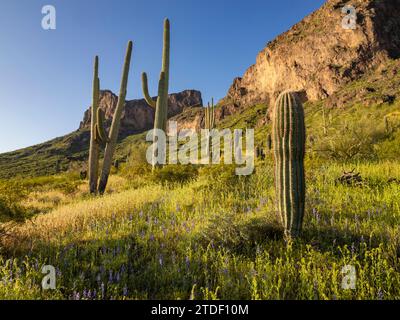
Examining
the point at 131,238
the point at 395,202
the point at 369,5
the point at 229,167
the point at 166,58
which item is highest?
the point at 369,5

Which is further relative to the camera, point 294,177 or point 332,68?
point 332,68

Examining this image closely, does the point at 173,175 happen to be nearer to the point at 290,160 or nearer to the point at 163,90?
the point at 163,90

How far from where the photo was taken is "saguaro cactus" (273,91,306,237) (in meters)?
3.74

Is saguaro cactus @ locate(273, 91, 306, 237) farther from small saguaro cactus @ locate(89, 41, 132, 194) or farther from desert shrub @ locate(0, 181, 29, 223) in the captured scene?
small saguaro cactus @ locate(89, 41, 132, 194)

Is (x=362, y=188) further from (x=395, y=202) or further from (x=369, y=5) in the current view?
(x=369, y=5)

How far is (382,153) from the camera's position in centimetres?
1032

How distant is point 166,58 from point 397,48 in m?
89.3

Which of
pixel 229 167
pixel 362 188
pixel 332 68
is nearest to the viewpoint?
pixel 362 188

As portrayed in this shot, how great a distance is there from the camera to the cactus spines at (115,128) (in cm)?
1123

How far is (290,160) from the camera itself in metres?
3.88

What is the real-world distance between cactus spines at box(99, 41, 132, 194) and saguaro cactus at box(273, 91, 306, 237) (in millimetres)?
8558

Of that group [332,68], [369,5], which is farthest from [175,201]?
[369,5]

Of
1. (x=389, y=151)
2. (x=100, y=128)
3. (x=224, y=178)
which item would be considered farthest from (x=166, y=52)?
(x=389, y=151)
